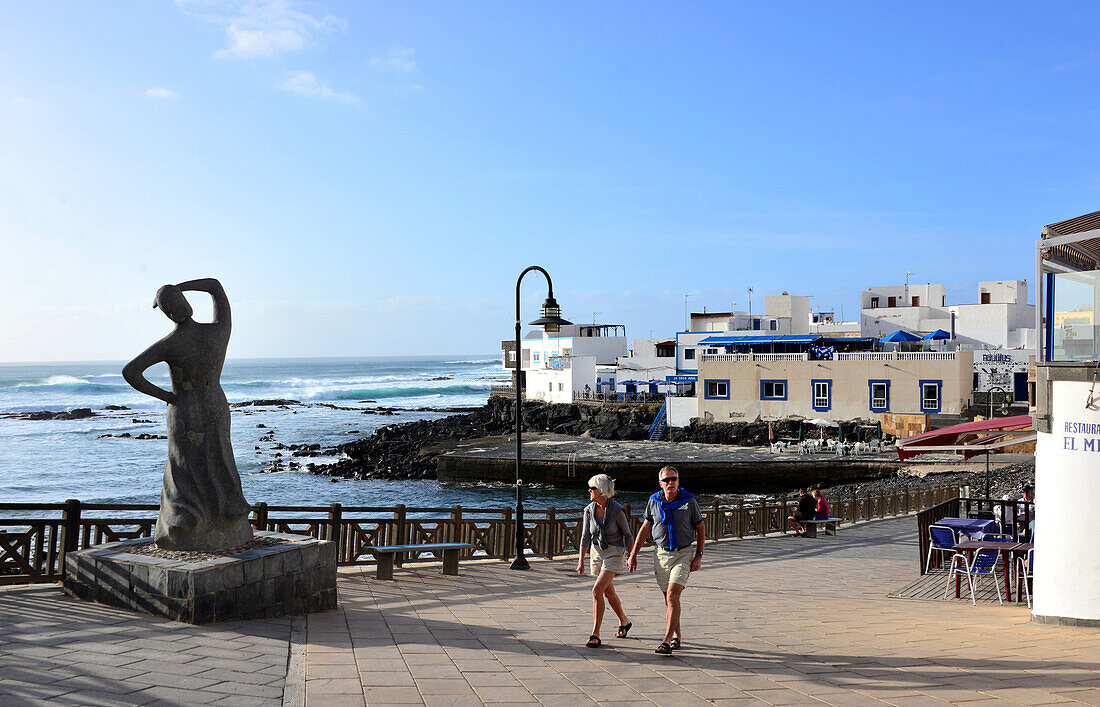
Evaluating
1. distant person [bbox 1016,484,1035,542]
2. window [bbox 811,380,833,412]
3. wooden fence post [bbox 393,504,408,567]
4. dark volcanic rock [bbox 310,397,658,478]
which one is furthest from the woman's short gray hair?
window [bbox 811,380,833,412]

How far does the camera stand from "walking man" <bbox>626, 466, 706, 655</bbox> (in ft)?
22.6

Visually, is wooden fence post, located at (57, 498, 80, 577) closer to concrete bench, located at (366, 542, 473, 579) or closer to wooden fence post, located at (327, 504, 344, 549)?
wooden fence post, located at (327, 504, 344, 549)

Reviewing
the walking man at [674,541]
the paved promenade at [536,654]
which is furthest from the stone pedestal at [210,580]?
the walking man at [674,541]

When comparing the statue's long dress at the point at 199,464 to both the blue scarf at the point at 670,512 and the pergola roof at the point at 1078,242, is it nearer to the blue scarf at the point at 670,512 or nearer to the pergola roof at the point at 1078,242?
the blue scarf at the point at 670,512

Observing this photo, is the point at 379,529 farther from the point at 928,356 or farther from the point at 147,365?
the point at 928,356

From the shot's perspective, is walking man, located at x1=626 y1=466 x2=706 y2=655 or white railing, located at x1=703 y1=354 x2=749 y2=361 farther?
white railing, located at x1=703 y1=354 x2=749 y2=361

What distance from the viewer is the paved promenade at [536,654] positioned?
18.8ft

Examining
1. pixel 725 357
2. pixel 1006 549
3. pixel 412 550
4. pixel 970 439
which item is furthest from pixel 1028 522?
pixel 725 357

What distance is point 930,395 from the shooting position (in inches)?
1709

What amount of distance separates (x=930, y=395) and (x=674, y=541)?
40.6 m

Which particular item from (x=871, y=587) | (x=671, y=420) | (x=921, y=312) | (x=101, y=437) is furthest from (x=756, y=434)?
(x=101, y=437)

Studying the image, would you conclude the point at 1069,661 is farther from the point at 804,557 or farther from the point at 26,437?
the point at 26,437

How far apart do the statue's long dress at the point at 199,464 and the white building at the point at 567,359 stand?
181 feet

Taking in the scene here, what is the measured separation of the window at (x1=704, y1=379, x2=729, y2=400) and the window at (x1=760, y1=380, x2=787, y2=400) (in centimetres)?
206
